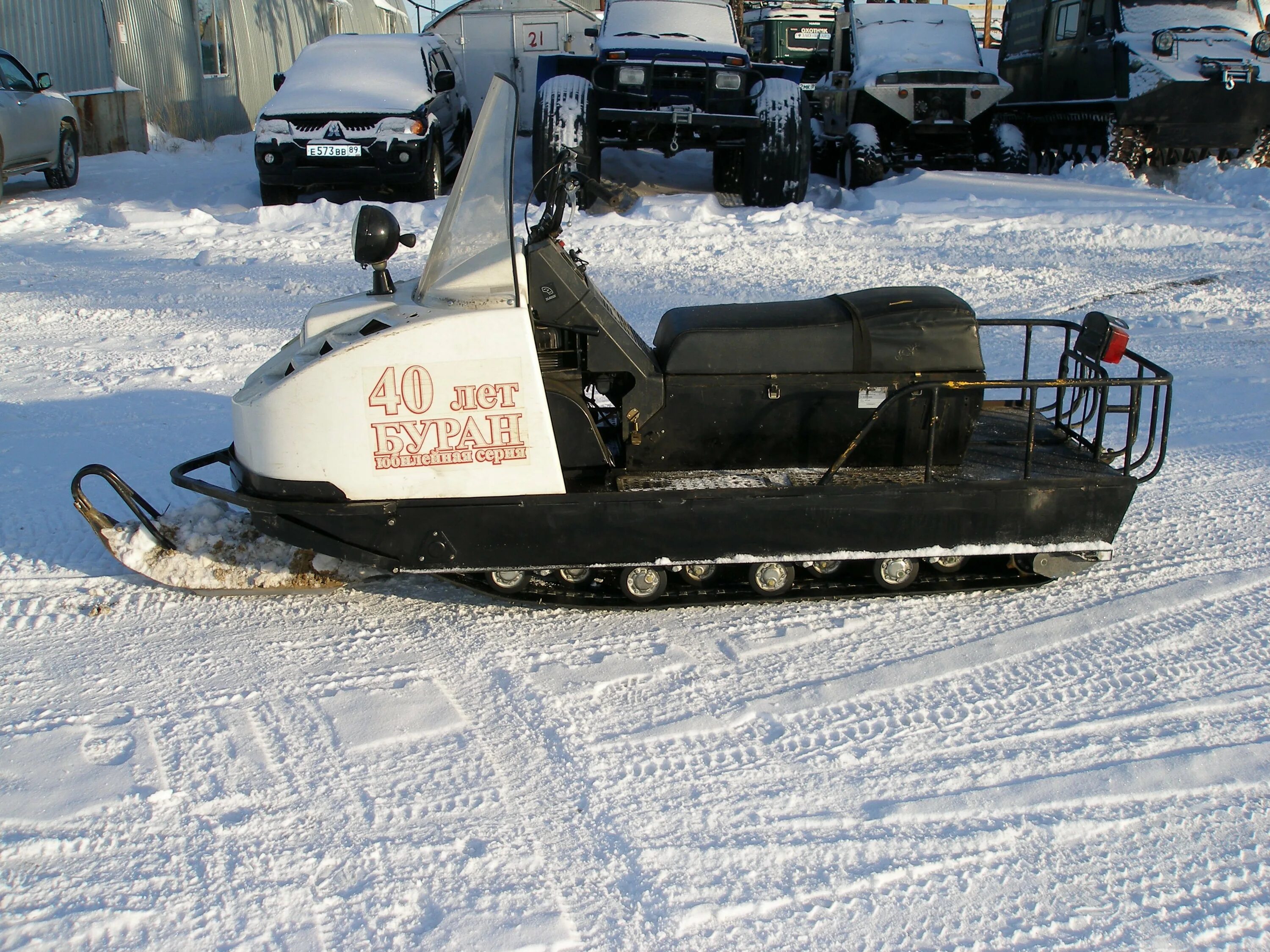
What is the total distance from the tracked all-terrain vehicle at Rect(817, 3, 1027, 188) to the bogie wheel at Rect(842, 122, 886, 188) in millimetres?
11

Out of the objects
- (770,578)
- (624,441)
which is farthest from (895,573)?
(624,441)

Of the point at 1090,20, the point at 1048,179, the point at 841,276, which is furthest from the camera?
the point at 1090,20

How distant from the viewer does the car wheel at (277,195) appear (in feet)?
35.6

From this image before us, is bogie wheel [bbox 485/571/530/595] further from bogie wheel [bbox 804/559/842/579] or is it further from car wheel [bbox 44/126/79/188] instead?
car wheel [bbox 44/126/79/188]

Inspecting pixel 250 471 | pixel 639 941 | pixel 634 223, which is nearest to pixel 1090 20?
pixel 634 223

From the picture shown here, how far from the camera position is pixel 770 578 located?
403 centimetres

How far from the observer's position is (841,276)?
27.4 feet

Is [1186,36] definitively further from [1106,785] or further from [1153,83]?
[1106,785]

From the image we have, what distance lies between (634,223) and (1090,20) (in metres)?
7.37

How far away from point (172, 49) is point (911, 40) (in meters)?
13.7

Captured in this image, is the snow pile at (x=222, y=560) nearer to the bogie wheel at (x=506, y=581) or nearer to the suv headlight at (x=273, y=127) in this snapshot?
the bogie wheel at (x=506, y=581)

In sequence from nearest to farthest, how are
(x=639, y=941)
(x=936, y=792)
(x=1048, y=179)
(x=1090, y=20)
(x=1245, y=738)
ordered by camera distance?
(x=639, y=941), (x=936, y=792), (x=1245, y=738), (x=1048, y=179), (x=1090, y=20)

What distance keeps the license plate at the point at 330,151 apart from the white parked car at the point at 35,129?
128 inches

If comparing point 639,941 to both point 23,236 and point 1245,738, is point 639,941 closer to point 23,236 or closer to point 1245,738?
point 1245,738
